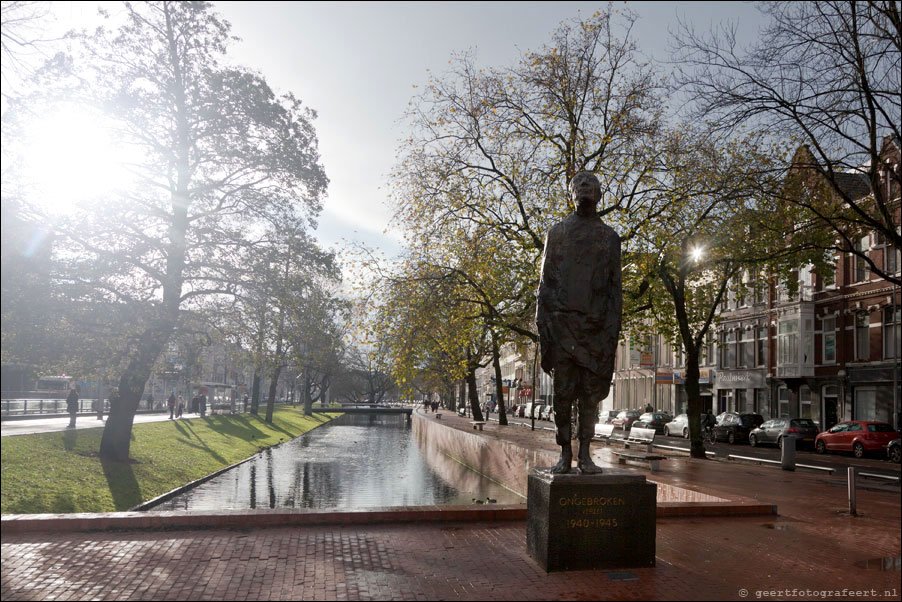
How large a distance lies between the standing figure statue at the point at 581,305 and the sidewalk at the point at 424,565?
1313 mm

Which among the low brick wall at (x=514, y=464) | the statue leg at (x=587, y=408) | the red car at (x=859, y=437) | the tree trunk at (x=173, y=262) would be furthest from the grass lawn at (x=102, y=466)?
the red car at (x=859, y=437)

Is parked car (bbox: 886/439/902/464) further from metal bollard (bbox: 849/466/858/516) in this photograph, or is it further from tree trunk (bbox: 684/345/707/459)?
metal bollard (bbox: 849/466/858/516)

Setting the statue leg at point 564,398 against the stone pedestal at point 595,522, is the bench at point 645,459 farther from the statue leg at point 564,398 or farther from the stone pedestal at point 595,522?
the stone pedestal at point 595,522

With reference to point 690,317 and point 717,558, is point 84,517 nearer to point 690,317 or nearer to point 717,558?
point 717,558

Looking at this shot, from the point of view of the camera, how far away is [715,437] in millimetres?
36312

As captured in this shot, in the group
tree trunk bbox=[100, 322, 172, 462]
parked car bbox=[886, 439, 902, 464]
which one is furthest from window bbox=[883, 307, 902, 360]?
tree trunk bbox=[100, 322, 172, 462]

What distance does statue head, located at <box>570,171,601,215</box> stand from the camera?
7207 mm

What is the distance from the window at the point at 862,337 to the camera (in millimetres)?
35781

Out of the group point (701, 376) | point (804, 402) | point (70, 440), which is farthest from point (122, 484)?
point (701, 376)

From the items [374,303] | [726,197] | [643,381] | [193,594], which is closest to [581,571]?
[193,594]

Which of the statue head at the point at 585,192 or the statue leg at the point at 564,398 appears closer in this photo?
the statue head at the point at 585,192

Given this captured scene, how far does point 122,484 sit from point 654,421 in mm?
33083

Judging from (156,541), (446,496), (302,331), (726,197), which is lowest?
(446,496)

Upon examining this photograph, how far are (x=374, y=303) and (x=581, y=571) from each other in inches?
654
